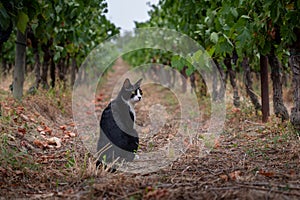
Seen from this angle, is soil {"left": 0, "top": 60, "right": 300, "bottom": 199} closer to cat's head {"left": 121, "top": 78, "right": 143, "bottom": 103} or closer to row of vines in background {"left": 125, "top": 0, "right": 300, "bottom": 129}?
row of vines in background {"left": 125, "top": 0, "right": 300, "bottom": 129}

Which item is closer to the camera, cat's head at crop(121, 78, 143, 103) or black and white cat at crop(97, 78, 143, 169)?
black and white cat at crop(97, 78, 143, 169)

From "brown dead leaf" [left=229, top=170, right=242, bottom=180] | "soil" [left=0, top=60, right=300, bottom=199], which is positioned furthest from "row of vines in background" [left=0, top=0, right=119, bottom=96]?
"brown dead leaf" [left=229, top=170, right=242, bottom=180]

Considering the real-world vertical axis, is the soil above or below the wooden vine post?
below

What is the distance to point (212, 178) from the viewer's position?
11.4 ft

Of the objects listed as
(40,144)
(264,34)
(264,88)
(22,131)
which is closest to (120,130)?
(40,144)

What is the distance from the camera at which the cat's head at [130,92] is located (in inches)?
197

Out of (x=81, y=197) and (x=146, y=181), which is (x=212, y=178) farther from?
(x=81, y=197)

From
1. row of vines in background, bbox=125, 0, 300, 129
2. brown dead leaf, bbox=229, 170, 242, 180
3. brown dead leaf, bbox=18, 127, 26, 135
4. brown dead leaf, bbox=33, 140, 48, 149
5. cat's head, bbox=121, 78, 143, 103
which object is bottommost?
brown dead leaf, bbox=229, 170, 242, 180

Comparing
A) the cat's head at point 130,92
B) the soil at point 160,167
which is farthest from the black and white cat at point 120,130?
the soil at point 160,167

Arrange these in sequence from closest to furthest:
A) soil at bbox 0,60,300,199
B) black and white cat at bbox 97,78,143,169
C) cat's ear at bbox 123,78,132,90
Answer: soil at bbox 0,60,300,199
black and white cat at bbox 97,78,143,169
cat's ear at bbox 123,78,132,90

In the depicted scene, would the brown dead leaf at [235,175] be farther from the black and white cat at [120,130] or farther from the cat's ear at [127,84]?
the cat's ear at [127,84]

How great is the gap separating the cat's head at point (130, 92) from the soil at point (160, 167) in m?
0.76

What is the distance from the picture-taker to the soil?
301cm

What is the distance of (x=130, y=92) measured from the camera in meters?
5.04
